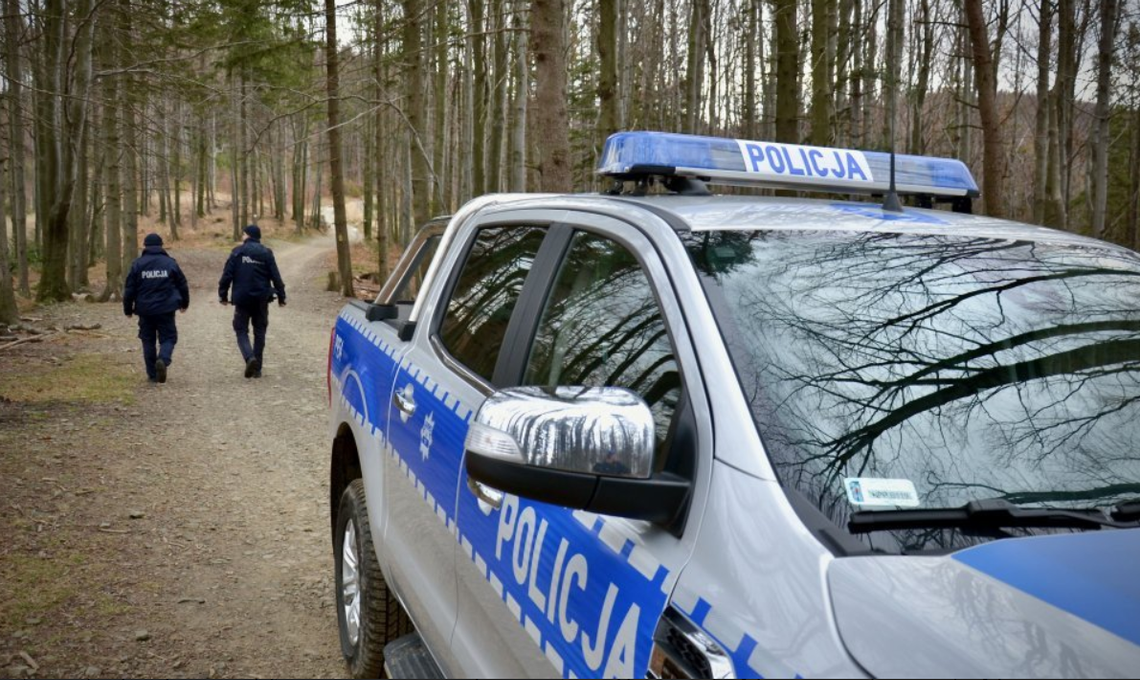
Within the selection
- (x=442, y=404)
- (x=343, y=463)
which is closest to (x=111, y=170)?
(x=343, y=463)

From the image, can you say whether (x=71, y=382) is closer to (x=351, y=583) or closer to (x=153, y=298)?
(x=153, y=298)

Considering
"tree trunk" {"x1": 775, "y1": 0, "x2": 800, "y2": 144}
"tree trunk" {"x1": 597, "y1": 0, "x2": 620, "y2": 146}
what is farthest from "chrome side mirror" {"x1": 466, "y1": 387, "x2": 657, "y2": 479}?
"tree trunk" {"x1": 775, "y1": 0, "x2": 800, "y2": 144}

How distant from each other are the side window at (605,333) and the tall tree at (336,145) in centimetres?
1599

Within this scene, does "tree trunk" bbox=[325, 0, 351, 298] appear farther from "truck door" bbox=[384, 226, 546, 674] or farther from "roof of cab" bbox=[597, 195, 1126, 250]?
"roof of cab" bbox=[597, 195, 1126, 250]

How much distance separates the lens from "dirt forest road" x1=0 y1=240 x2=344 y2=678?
4.35 metres

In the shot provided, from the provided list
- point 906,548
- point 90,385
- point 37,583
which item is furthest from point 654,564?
point 90,385

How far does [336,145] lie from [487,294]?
18.8 m

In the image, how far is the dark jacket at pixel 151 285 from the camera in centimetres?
1161

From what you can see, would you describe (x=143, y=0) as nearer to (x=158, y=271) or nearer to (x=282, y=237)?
(x=158, y=271)

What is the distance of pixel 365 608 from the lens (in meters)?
3.57

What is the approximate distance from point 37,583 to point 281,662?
1.91 metres

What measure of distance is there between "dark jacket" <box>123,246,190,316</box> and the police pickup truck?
9.84 meters

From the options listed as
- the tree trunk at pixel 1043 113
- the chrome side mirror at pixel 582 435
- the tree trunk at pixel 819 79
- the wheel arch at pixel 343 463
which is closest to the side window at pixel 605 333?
the chrome side mirror at pixel 582 435

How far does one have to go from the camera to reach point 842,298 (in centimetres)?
209
